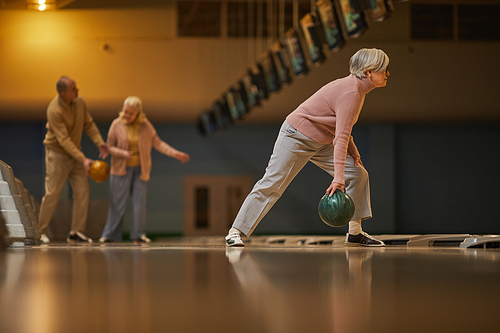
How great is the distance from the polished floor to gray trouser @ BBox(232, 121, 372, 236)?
1342 millimetres

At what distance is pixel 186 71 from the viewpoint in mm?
11984

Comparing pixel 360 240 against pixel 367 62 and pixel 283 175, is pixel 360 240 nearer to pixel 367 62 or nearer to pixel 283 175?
pixel 283 175

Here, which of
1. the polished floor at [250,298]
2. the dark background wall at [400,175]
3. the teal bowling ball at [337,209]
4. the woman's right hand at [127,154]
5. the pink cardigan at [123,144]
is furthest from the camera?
the dark background wall at [400,175]

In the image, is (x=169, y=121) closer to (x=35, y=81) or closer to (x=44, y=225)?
(x=35, y=81)

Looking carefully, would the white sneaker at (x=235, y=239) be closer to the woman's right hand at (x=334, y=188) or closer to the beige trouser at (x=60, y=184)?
the woman's right hand at (x=334, y=188)

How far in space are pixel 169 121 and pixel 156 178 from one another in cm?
165

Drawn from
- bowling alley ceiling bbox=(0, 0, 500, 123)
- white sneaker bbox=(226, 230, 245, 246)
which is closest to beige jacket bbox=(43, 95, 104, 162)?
white sneaker bbox=(226, 230, 245, 246)

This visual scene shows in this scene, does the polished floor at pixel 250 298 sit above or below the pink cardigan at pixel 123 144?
below

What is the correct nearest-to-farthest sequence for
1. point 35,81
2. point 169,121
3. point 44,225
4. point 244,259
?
point 244,259, point 44,225, point 35,81, point 169,121

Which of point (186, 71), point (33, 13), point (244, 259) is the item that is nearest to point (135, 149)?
point (244, 259)

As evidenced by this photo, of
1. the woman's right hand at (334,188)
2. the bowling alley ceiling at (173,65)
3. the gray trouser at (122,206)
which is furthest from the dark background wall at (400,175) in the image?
the woman's right hand at (334,188)

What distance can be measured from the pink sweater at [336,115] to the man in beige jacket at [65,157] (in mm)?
2525

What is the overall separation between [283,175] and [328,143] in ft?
1.20

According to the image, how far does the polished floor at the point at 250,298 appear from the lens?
41.4 inches
